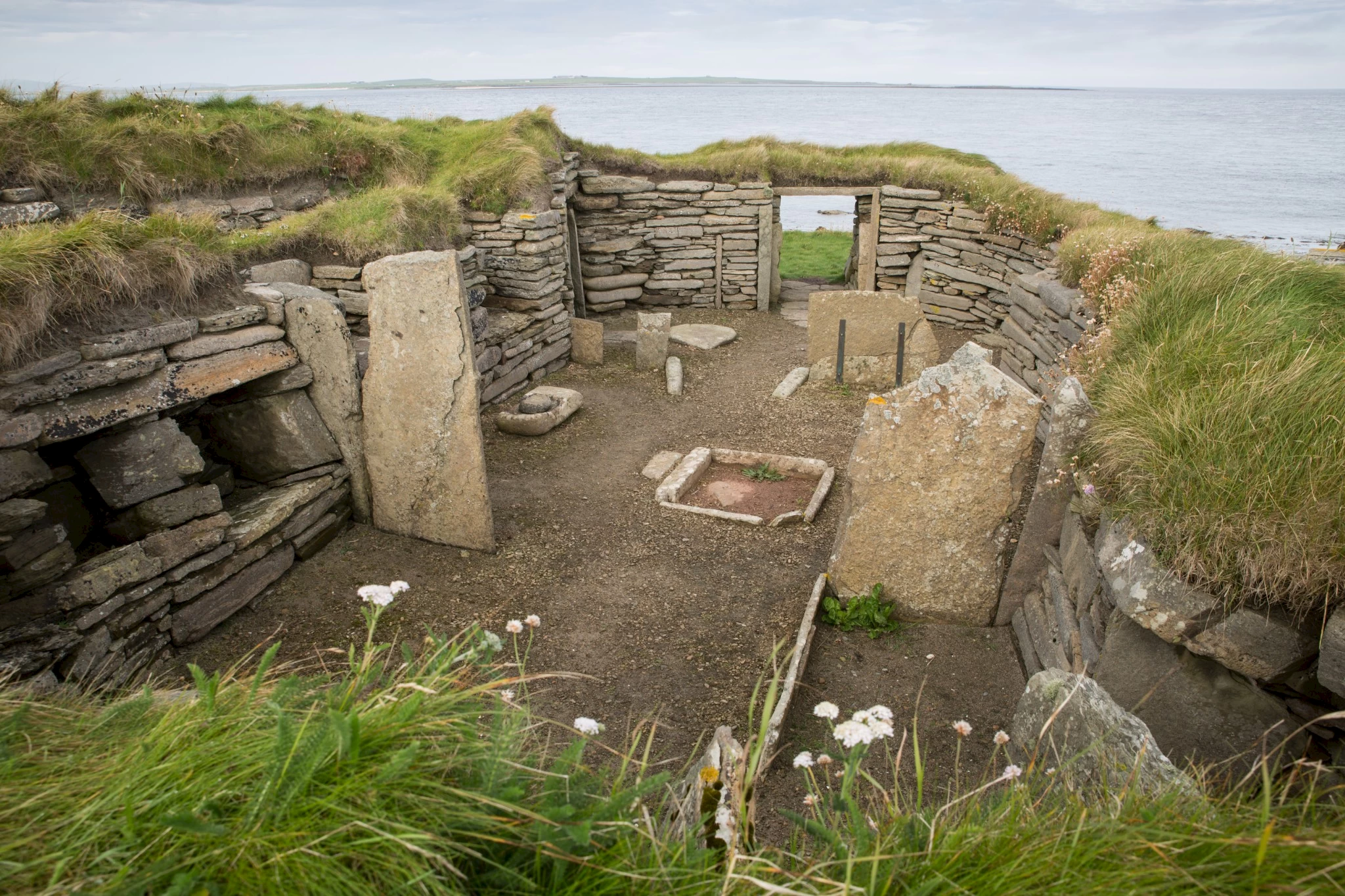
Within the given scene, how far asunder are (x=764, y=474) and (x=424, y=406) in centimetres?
335

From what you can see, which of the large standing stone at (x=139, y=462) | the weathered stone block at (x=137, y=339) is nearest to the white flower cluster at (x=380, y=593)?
the large standing stone at (x=139, y=462)

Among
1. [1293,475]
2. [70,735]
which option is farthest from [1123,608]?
[70,735]

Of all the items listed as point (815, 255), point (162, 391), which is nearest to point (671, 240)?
point (815, 255)

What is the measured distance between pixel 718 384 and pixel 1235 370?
22.2 ft

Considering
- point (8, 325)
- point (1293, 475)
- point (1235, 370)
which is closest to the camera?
point (1293, 475)

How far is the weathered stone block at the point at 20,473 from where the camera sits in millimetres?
4219

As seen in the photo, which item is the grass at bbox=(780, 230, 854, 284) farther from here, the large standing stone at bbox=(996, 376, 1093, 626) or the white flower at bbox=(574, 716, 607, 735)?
the white flower at bbox=(574, 716, 607, 735)

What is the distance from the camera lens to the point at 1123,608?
3.44 meters

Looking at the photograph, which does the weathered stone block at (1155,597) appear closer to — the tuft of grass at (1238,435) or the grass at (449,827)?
the tuft of grass at (1238,435)

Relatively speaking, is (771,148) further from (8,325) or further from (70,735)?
(70,735)

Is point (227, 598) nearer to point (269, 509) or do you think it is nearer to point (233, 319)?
point (269, 509)

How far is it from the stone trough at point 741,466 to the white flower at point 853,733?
4707 mm

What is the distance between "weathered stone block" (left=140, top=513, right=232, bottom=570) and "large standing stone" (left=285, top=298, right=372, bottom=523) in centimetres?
113

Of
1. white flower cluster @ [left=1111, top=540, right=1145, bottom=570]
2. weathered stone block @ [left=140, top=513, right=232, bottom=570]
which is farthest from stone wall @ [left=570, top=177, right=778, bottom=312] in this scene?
white flower cluster @ [left=1111, top=540, right=1145, bottom=570]
